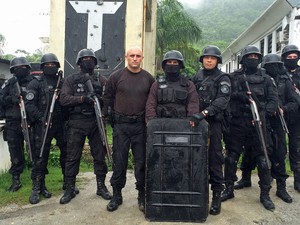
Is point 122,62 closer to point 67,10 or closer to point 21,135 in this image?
point 67,10

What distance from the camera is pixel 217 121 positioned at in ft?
14.3

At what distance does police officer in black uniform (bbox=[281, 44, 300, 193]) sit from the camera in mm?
5148

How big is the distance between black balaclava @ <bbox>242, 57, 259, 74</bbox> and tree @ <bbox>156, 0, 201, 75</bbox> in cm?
2359

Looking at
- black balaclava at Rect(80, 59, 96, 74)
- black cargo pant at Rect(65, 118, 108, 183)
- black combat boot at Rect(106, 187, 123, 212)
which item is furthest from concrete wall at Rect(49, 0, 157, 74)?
black combat boot at Rect(106, 187, 123, 212)

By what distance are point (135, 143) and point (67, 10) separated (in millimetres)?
4134

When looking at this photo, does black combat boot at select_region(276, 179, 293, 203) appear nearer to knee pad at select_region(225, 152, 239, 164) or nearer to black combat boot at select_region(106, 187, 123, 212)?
knee pad at select_region(225, 152, 239, 164)

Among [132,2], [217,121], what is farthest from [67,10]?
[217,121]

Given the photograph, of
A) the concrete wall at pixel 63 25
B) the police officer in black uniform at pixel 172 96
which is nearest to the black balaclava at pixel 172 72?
the police officer in black uniform at pixel 172 96

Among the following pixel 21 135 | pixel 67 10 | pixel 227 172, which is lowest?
pixel 227 172

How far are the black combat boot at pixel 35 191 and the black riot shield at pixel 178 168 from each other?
168 centimetres

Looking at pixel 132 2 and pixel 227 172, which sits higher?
pixel 132 2

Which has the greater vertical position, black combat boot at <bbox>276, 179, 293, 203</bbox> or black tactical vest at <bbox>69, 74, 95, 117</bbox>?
black tactical vest at <bbox>69, 74, 95, 117</bbox>

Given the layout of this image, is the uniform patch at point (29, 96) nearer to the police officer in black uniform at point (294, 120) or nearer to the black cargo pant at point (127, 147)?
the black cargo pant at point (127, 147)

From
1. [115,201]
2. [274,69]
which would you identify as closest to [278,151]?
[274,69]
